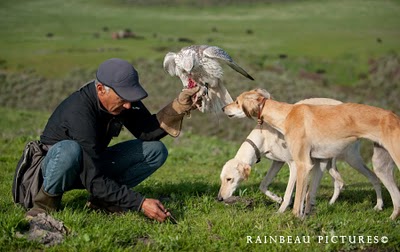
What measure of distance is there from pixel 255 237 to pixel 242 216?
65 cm

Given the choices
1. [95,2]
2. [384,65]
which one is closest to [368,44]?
[384,65]

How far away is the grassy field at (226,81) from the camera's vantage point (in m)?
5.62

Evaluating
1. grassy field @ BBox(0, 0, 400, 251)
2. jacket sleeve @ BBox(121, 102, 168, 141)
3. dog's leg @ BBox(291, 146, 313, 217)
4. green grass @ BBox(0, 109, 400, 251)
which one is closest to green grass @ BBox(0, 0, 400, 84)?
grassy field @ BBox(0, 0, 400, 251)

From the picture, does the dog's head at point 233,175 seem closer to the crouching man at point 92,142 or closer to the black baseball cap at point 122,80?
the crouching man at point 92,142

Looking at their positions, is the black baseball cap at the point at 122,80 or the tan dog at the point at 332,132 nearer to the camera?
the black baseball cap at the point at 122,80

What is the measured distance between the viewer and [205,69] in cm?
827

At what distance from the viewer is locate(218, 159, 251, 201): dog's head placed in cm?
776

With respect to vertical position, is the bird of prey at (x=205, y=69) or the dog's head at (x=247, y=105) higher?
the bird of prey at (x=205, y=69)

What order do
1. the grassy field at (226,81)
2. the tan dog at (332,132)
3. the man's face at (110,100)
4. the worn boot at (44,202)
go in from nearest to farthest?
the grassy field at (226,81)
the man's face at (110,100)
the worn boot at (44,202)
the tan dog at (332,132)

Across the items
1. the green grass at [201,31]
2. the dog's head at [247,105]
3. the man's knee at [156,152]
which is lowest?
the green grass at [201,31]

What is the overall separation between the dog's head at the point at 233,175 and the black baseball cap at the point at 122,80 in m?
2.56

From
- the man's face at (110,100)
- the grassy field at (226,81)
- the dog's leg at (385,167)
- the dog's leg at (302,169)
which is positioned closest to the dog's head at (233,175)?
the grassy field at (226,81)

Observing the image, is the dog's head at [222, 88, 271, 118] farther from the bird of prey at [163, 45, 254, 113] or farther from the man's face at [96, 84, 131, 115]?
the man's face at [96, 84, 131, 115]

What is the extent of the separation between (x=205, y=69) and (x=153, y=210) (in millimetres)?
3226
